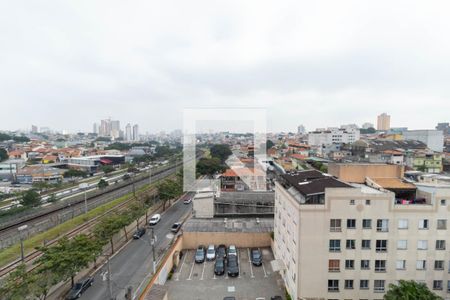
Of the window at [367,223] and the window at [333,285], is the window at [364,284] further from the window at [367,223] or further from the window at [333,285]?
the window at [367,223]

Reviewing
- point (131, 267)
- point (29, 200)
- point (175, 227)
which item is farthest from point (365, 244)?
point (29, 200)

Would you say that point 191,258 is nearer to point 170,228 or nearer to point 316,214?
point 170,228

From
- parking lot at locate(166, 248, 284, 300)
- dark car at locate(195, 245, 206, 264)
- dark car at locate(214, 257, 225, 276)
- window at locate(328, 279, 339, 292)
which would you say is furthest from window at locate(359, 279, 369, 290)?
dark car at locate(195, 245, 206, 264)

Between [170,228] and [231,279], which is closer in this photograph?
[231,279]

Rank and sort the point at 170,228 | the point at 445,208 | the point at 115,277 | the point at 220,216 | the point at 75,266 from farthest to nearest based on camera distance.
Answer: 1. the point at 220,216
2. the point at 170,228
3. the point at 115,277
4. the point at 75,266
5. the point at 445,208

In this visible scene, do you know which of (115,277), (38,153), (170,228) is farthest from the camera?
(38,153)

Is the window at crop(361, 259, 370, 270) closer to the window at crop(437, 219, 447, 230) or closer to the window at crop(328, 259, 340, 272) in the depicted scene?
the window at crop(328, 259, 340, 272)

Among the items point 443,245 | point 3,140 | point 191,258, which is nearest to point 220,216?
point 191,258
